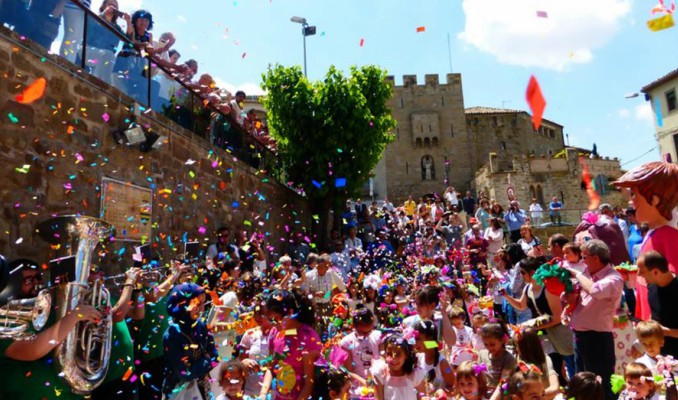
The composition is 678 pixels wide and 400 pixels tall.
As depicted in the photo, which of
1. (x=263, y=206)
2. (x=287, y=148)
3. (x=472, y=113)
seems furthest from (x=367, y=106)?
(x=472, y=113)

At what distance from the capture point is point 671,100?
27531 mm

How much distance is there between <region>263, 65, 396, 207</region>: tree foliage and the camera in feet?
45.6

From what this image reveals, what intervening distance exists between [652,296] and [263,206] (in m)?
9.21

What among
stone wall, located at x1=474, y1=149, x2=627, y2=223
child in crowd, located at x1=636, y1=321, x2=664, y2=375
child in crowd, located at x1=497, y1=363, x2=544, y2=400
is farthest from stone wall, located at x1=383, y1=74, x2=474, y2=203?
child in crowd, located at x1=497, y1=363, x2=544, y2=400

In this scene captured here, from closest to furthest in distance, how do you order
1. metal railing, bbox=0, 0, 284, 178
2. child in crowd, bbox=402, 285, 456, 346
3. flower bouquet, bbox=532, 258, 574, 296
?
flower bouquet, bbox=532, 258, 574, 296, child in crowd, bbox=402, 285, 456, 346, metal railing, bbox=0, 0, 284, 178

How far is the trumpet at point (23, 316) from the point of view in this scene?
2.93 metres

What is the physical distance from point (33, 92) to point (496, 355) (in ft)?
16.1

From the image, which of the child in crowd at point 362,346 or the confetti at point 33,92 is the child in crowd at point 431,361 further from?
the confetti at point 33,92

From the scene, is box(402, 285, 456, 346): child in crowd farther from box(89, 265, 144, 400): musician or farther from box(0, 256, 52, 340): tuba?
box(0, 256, 52, 340): tuba

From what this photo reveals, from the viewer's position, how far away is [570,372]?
4.46 metres

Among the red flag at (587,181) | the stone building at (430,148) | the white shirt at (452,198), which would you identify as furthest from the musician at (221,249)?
the stone building at (430,148)

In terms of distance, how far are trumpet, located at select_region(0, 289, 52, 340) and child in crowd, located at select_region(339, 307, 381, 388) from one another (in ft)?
7.63

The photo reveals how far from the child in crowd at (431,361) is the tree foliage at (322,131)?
9.83 metres

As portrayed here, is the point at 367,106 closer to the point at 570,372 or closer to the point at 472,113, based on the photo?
the point at 570,372
